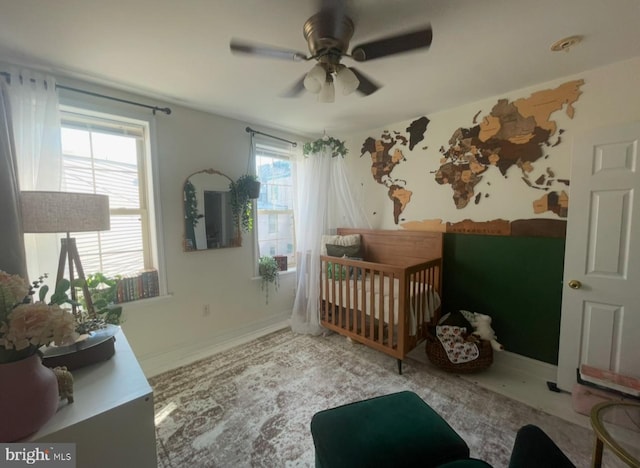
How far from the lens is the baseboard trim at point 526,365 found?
2.21 m

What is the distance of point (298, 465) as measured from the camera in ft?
4.83

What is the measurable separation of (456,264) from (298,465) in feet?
7.06

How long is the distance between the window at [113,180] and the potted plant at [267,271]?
1.10 meters

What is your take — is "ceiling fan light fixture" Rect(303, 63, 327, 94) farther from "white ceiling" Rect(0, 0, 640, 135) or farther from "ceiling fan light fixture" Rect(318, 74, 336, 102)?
"white ceiling" Rect(0, 0, 640, 135)

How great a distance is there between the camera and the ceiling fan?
1.27 meters

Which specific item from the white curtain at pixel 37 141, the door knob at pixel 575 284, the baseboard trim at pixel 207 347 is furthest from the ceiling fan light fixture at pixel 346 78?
the baseboard trim at pixel 207 347

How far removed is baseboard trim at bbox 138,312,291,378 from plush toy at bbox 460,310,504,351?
1999 millimetres

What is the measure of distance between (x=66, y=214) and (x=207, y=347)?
1.83 m

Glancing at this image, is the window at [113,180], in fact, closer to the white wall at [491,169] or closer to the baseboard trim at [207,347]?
the baseboard trim at [207,347]

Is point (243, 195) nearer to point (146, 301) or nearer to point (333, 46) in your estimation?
point (146, 301)

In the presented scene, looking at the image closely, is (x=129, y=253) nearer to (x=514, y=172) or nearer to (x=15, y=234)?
(x=15, y=234)

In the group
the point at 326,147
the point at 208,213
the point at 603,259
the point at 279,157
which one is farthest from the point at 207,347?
the point at 603,259

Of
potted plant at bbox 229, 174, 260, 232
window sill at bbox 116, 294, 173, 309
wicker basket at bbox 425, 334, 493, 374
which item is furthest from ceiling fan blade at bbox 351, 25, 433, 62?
window sill at bbox 116, 294, 173, 309

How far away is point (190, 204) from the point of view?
102 inches
